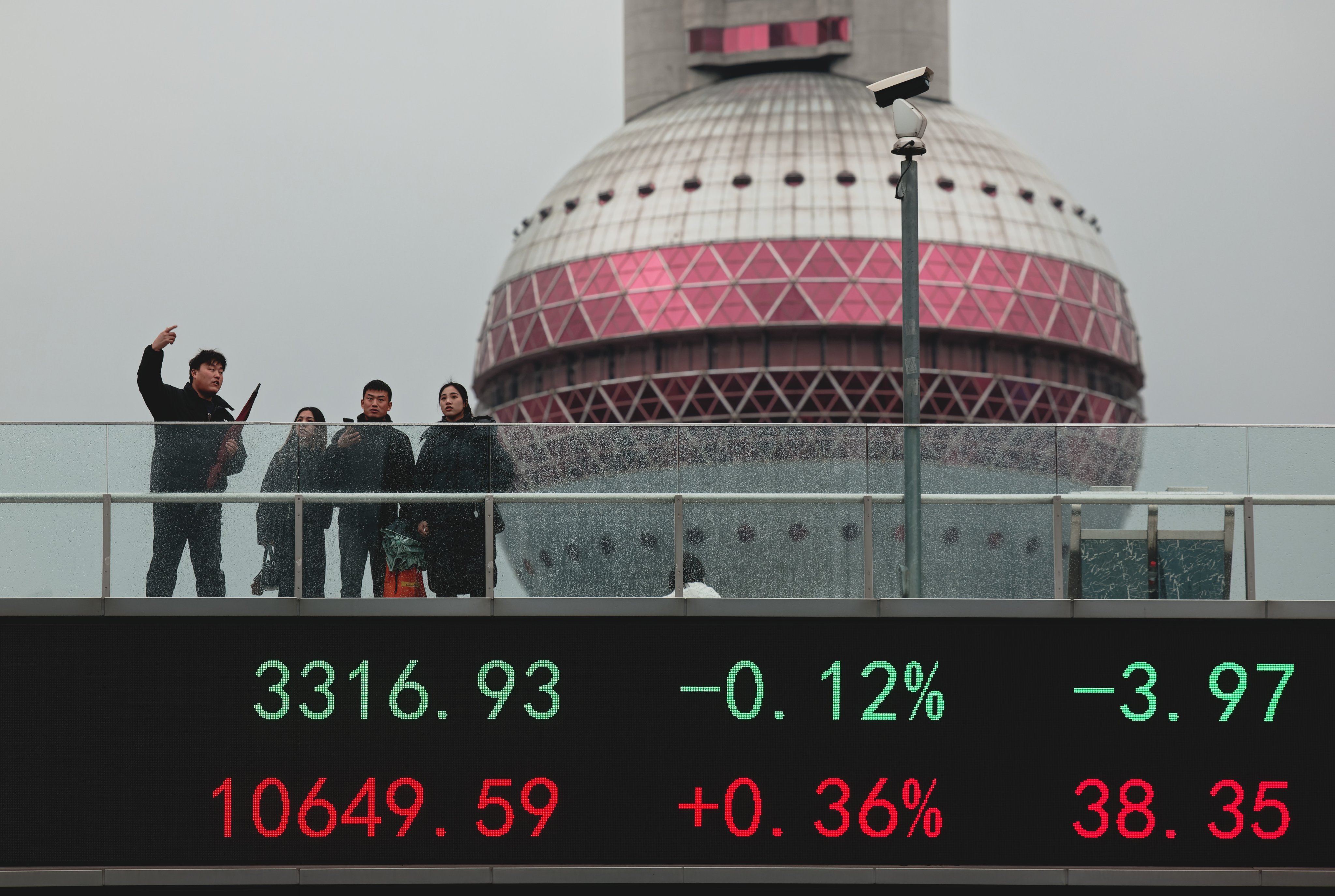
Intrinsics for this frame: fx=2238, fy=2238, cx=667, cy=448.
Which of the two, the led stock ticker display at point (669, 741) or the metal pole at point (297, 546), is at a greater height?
the metal pole at point (297, 546)

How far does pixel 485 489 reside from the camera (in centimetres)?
1517

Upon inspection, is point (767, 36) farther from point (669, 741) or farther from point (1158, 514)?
point (669, 741)

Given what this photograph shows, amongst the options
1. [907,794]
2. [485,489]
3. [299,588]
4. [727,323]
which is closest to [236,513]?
[299,588]

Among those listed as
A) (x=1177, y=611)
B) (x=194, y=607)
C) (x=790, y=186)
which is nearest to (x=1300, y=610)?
(x=1177, y=611)

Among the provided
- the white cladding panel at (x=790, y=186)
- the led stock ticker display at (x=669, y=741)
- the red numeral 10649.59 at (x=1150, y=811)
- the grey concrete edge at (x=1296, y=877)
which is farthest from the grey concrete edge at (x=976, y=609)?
the white cladding panel at (x=790, y=186)

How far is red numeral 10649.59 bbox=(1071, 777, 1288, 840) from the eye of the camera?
14672 millimetres

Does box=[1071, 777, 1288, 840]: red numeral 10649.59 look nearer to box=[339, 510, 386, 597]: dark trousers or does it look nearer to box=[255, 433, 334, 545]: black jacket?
box=[339, 510, 386, 597]: dark trousers

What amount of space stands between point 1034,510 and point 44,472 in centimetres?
675

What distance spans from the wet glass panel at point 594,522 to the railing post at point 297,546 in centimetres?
131

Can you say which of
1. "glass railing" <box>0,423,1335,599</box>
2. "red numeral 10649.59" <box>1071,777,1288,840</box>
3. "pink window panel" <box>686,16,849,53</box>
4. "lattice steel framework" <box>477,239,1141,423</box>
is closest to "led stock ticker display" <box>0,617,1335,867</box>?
"red numeral 10649.59" <box>1071,777,1288,840</box>

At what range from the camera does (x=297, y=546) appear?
49.3 ft

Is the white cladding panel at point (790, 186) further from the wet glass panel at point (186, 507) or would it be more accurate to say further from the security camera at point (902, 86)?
the wet glass panel at point (186, 507)

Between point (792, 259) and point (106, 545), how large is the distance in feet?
199

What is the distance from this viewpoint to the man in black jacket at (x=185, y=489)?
15.0 meters
